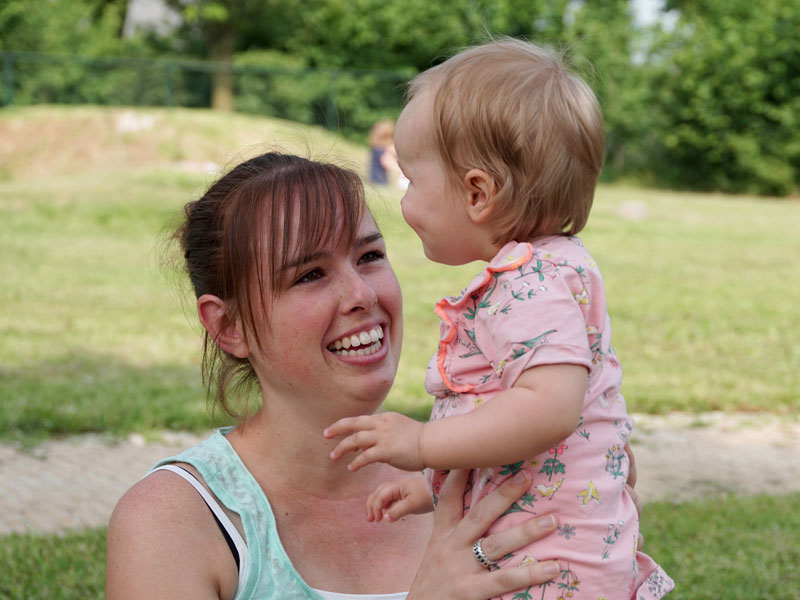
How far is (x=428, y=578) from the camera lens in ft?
6.72

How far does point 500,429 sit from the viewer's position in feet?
5.66

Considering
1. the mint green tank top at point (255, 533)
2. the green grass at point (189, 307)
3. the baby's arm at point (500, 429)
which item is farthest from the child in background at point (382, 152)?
the baby's arm at point (500, 429)

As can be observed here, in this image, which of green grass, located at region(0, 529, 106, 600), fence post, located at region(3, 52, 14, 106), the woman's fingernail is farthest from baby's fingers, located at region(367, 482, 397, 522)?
fence post, located at region(3, 52, 14, 106)

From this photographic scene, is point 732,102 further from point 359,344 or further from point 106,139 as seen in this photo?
point 359,344

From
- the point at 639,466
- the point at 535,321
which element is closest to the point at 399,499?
the point at 535,321

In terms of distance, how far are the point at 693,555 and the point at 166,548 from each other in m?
2.99

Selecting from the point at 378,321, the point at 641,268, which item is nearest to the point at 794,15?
the point at 641,268

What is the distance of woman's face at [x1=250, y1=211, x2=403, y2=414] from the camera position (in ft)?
7.11

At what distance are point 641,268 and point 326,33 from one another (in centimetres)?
2636

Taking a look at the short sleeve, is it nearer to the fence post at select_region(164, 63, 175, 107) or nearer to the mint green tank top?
the mint green tank top

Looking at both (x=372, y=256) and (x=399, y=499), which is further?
(x=372, y=256)

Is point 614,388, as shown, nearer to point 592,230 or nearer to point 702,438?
point 702,438

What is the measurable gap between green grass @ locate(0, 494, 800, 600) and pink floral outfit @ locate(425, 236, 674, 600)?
218 centimetres

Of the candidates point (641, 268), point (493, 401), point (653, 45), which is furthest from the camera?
point (653, 45)
